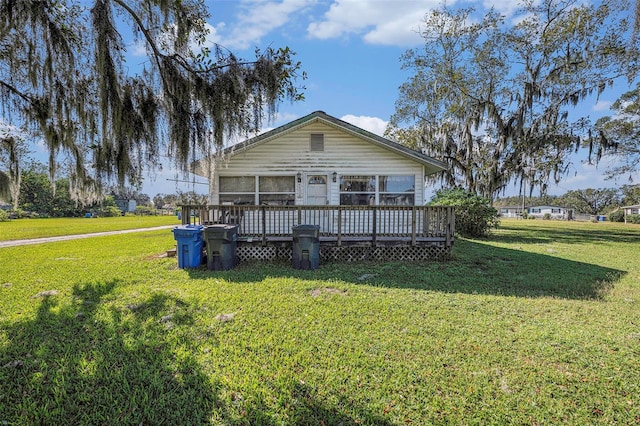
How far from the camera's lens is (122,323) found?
12.7ft

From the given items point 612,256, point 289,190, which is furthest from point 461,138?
point 289,190

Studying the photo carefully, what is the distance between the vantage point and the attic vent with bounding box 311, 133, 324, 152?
393 inches

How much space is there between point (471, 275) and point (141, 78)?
23.3 feet

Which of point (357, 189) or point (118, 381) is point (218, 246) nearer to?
point (118, 381)

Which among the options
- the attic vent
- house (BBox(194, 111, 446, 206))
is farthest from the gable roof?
the attic vent

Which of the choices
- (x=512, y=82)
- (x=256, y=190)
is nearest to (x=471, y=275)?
(x=256, y=190)

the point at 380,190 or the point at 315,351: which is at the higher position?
the point at 380,190

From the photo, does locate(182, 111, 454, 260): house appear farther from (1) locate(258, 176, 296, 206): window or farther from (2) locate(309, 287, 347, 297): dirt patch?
(2) locate(309, 287, 347, 297): dirt patch

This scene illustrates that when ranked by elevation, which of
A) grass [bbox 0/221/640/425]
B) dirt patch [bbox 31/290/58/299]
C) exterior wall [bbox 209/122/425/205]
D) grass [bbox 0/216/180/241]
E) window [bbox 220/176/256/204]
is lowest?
grass [bbox 0/221/640/425]

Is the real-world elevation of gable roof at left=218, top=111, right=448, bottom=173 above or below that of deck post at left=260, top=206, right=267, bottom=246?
above

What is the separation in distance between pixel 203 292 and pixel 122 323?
57.4 inches

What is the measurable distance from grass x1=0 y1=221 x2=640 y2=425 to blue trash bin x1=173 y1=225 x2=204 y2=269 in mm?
971

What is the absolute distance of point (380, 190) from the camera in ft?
33.2

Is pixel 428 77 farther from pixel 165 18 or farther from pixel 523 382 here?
pixel 523 382
